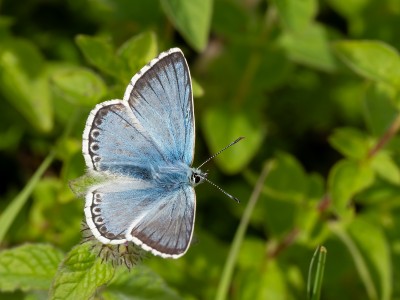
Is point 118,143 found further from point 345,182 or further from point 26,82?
point 26,82

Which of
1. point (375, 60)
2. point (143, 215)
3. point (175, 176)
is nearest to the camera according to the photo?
point (143, 215)

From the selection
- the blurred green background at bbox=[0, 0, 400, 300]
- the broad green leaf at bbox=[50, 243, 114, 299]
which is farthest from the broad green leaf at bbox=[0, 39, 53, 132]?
the broad green leaf at bbox=[50, 243, 114, 299]

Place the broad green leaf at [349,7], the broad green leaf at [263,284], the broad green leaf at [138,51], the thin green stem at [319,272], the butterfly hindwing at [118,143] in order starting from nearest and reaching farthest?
the butterfly hindwing at [118,143] < the thin green stem at [319,272] < the broad green leaf at [138,51] < the broad green leaf at [263,284] < the broad green leaf at [349,7]

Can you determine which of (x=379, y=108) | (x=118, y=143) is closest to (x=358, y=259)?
(x=379, y=108)

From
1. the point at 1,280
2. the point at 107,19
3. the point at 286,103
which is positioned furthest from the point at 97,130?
the point at 286,103

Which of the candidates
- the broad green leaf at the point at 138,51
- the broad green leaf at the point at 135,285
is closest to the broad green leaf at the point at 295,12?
the broad green leaf at the point at 138,51

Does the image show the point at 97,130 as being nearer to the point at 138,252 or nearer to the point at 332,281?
the point at 138,252

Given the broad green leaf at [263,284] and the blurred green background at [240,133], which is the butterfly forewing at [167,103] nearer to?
the blurred green background at [240,133]
